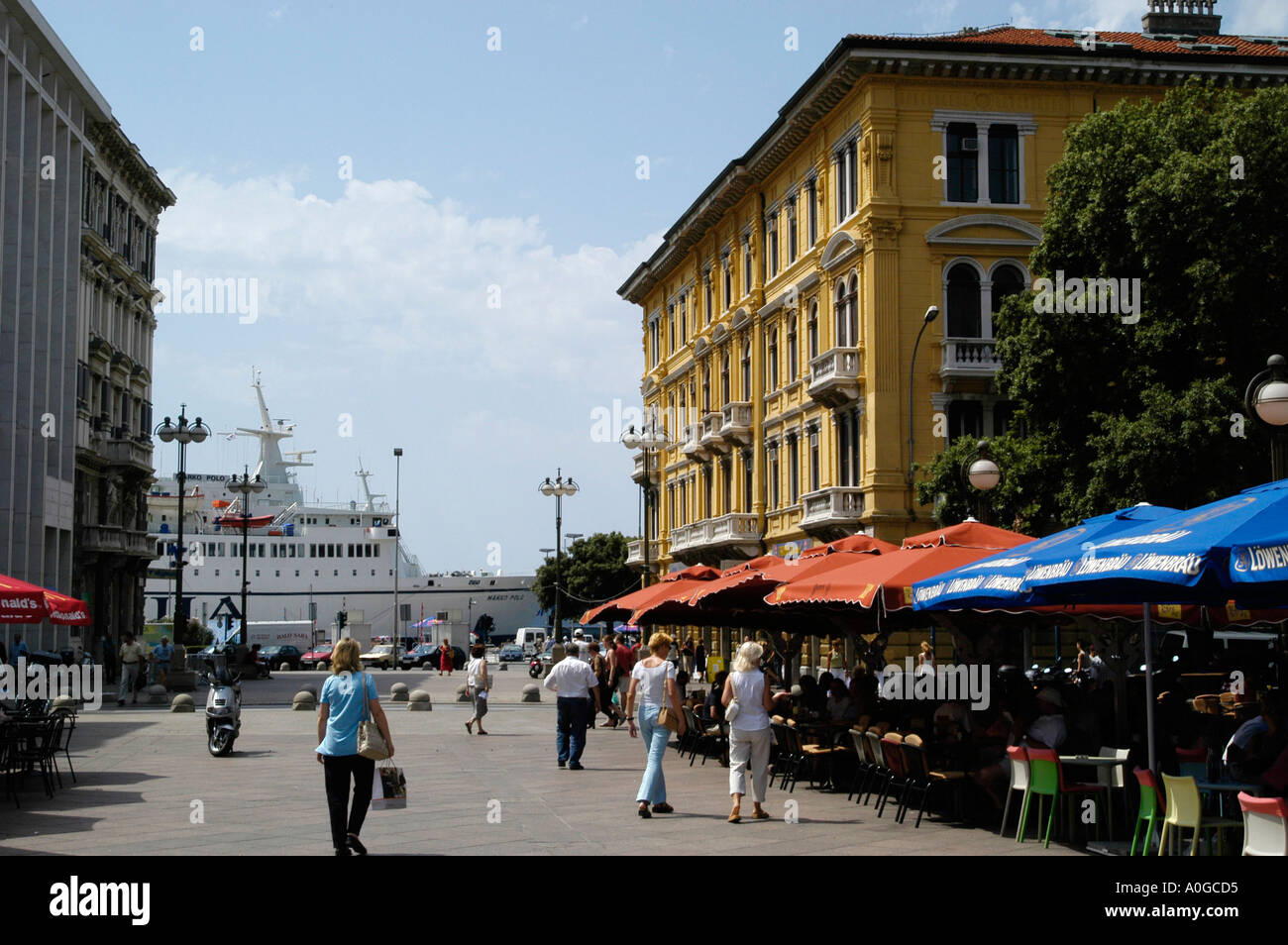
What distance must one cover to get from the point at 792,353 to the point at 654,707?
2991 cm

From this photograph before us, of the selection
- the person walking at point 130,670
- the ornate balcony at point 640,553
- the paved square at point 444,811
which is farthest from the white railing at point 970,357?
the ornate balcony at point 640,553

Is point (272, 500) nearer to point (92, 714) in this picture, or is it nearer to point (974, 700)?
point (92, 714)

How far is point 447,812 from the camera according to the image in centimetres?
1475

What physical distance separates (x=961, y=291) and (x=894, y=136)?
4325 mm

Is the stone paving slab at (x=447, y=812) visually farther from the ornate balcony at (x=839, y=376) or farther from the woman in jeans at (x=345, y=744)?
the ornate balcony at (x=839, y=376)

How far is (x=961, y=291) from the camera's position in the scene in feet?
123

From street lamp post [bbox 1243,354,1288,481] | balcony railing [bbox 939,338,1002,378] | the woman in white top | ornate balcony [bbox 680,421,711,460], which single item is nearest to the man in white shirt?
the woman in white top

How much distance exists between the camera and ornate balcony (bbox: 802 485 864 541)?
37531 millimetres

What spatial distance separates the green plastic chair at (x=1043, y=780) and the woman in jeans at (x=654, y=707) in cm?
372

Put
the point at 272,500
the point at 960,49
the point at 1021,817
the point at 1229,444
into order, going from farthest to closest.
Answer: the point at 272,500, the point at 960,49, the point at 1229,444, the point at 1021,817

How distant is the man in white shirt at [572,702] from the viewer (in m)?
19.6

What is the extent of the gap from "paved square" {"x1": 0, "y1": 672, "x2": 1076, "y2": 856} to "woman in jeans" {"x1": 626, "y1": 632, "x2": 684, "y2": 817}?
0.27 m

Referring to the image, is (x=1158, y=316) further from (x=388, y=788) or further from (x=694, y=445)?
(x=694, y=445)
